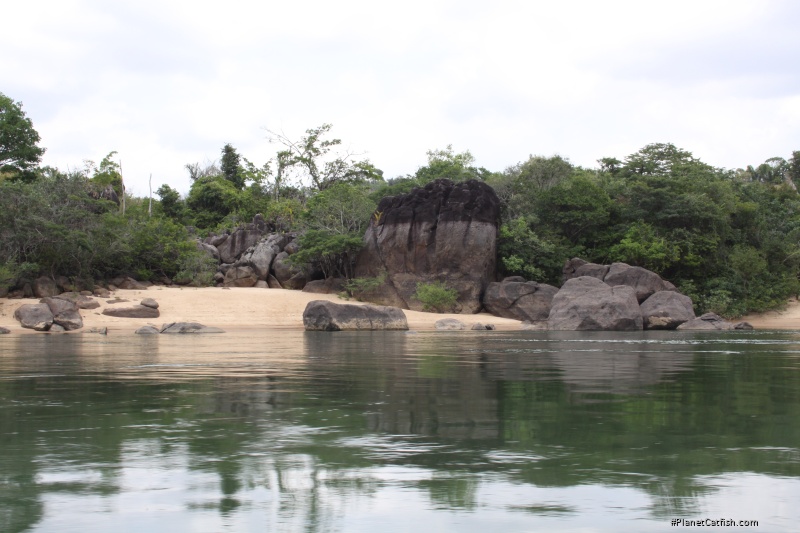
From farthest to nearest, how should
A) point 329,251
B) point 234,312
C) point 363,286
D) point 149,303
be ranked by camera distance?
1. point 329,251
2. point 363,286
3. point 234,312
4. point 149,303

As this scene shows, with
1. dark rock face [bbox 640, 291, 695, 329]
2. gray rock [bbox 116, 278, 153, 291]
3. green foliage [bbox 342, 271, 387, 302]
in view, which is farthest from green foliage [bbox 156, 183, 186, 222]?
dark rock face [bbox 640, 291, 695, 329]

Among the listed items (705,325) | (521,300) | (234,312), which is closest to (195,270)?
(234,312)

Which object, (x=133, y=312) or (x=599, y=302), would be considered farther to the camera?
(x=133, y=312)

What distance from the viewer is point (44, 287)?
112ft

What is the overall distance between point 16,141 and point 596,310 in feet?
119

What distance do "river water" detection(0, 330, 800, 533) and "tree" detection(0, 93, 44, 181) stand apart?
40803 mm

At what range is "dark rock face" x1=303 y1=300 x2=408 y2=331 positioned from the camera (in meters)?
29.8

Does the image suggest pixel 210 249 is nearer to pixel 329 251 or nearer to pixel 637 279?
pixel 329 251

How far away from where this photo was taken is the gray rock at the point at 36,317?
93.7 ft

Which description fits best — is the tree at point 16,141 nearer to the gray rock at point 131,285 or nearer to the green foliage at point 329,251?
the gray rock at point 131,285

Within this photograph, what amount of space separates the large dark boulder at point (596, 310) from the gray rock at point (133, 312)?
56.0 ft

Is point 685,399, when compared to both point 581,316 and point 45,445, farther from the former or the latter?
point 581,316

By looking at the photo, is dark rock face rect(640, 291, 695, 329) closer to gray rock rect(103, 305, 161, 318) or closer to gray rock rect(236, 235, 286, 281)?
gray rock rect(236, 235, 286, 281)

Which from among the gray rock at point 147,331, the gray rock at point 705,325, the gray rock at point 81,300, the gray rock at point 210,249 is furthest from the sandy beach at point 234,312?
the gray rock at point 210,249
